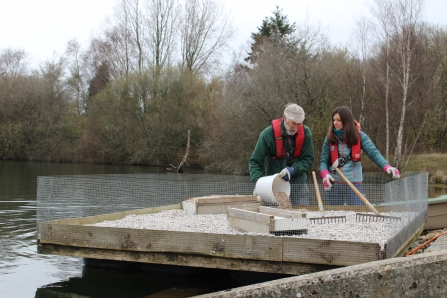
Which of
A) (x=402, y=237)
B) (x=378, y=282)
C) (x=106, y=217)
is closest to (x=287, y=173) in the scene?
(x=402, y=237)

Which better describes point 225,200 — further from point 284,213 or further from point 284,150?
point 284,213

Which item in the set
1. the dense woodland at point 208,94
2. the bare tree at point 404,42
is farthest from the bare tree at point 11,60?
the bare tree at point 404,42

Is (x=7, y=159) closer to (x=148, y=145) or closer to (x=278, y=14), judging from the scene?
(x=148, y=145)

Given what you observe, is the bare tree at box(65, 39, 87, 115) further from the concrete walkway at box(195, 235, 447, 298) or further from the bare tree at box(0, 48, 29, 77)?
the concrete walkway at box(195, 235, 447, 298)

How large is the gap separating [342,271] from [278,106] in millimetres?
21223

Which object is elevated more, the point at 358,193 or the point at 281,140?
the point at 281,140

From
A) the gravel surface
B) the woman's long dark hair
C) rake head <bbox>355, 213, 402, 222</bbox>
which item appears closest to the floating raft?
the gravel surface

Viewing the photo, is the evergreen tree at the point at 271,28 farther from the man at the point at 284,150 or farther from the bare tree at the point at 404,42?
the man at the point at 284,150

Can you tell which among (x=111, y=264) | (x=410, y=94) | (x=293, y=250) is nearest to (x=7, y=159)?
(x=410, y=94)

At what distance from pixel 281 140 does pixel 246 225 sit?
1.19 meters

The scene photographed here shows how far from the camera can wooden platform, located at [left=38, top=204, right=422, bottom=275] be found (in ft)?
14.5

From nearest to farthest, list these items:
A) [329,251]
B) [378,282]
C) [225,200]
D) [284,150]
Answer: [378,282] → [329,251] → [284,150] → [225,200]

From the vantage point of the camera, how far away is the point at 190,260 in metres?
4.96

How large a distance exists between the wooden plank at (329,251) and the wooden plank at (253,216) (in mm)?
439
